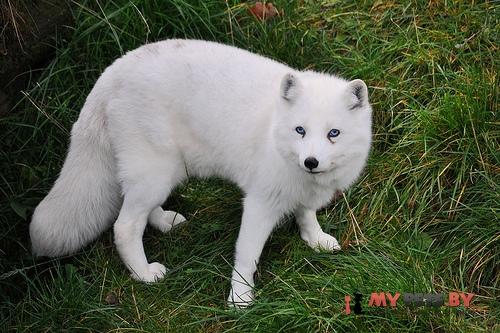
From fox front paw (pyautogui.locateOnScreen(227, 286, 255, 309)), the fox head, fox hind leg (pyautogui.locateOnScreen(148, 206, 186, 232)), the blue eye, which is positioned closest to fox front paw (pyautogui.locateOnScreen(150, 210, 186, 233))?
fox hind leg (pyautogui.locateOnScreen(148, 206, 186, 232))

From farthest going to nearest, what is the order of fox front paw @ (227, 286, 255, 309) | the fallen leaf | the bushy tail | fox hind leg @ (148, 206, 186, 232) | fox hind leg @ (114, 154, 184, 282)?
the fallen leaf, fox hind leg @ (148, 206, 186, 232), the bushy tail, fox hind leg @ (114, 154, 184, 282), fox front paw @ (227, 286, 255, 309)

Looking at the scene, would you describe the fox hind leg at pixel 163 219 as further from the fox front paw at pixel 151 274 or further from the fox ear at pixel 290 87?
the fox ear at pixel 290 87

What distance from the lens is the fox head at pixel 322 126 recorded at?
3688mm

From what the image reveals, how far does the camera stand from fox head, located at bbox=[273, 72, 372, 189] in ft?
12.1

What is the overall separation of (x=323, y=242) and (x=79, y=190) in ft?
4.48

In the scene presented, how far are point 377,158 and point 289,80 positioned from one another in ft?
3.76

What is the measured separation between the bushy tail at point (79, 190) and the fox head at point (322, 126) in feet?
3.48

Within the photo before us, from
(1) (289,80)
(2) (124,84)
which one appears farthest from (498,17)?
(2) (124,84)

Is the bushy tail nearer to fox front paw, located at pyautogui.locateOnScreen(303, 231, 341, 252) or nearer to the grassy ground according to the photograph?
the grassy ground

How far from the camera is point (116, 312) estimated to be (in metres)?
4.21

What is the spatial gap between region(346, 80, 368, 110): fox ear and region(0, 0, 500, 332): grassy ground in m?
0.81

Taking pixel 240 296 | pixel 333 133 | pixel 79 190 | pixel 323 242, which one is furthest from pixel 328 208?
pixel 79 190

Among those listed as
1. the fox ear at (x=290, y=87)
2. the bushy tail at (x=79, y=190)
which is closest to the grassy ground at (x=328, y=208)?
the bushy tail at (x=79, y=190)

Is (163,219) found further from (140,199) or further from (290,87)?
(290,87)
